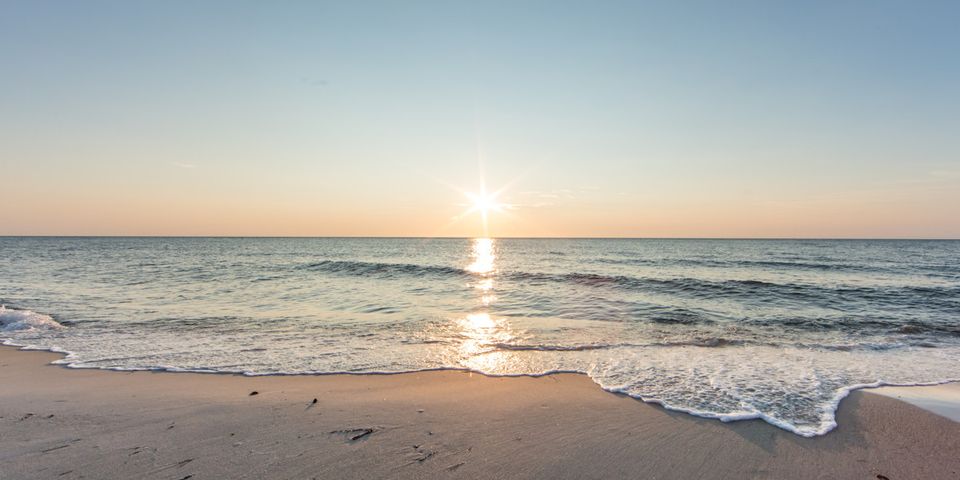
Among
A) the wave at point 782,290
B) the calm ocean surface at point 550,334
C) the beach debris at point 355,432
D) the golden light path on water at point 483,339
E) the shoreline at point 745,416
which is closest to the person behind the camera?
the beach debris at point 355,432

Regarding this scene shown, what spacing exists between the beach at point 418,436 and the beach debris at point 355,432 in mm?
20

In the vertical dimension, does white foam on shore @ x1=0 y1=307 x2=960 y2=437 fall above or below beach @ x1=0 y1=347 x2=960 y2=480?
below

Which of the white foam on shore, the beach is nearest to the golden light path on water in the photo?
the white foam on shore

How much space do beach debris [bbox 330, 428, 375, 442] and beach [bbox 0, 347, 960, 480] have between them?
0.07ft

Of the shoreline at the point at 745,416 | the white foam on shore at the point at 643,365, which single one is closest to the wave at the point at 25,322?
the white foam on shore at the point at 643,365

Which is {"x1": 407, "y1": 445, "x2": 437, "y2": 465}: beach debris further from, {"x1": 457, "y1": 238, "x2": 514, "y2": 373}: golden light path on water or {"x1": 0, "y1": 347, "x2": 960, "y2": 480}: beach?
{"x1": 457, "y1": 238, "x2": 514, "y2": 373}: golden light path on water

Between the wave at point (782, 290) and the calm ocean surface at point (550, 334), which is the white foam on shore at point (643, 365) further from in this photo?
the wave at point (782, 290)

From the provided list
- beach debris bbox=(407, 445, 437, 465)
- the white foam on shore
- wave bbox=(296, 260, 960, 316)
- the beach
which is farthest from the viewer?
wave bbox=(296, 260, 960, 316)

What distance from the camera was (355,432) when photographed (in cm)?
458

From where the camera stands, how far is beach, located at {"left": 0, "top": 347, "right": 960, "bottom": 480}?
154 inches

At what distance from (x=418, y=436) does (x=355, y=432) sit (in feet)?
2.12

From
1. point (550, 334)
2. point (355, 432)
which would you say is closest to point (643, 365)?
point (550, 334)

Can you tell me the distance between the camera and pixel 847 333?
11.2 meters

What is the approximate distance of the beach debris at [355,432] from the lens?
446 centimetres
